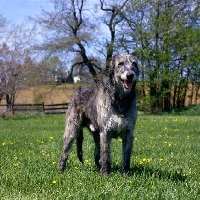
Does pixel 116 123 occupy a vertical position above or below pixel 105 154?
above

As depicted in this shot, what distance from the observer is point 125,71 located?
5.63 meters

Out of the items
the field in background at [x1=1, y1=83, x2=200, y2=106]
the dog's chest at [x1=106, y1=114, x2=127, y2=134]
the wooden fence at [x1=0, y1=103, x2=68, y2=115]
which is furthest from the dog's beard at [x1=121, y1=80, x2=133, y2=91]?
the field in background at [x1=1, y1=83, x2=200, y2=106]

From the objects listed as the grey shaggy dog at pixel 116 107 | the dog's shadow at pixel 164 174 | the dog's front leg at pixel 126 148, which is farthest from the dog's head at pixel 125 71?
the dog's shadow at pixel 164 174


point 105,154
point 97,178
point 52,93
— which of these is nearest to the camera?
point 97,178

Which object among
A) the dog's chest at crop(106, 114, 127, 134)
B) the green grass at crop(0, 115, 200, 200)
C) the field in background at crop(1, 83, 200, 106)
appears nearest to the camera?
the green grass at crop(0, 115, 200, 200)

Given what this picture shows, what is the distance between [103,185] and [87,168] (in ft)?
5.45

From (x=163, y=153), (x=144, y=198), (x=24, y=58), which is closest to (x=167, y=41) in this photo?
(x=24, y=58)

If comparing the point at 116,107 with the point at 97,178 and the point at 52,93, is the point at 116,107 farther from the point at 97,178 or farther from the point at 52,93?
the point at 52,93

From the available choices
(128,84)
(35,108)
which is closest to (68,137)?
(128,84)

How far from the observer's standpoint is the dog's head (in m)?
5.62

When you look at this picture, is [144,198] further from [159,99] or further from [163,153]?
[159,99]

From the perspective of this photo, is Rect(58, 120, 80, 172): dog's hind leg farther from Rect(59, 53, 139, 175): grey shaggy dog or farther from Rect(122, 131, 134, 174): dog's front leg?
Rect(122, 131, 134, 174): dog's front leg

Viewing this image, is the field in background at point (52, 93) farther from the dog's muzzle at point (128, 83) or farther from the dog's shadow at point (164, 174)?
the dog's muzzle at point (128, 83)

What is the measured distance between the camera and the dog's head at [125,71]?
221 inches
